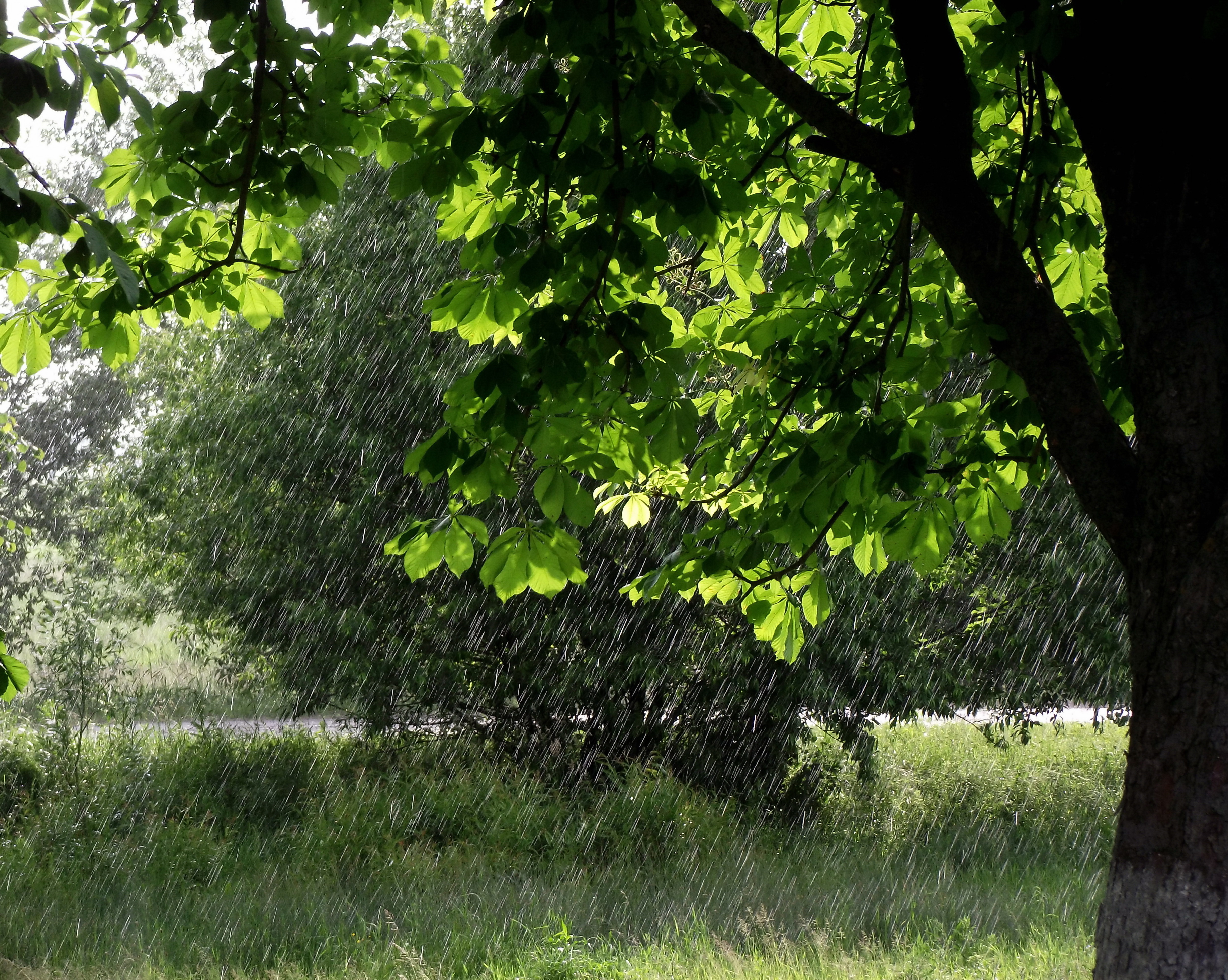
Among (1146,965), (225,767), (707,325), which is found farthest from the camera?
(225,767)

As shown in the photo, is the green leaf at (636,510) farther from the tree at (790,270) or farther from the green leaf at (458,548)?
the green leaf at (458,548)

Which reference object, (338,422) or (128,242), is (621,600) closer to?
(338,422)

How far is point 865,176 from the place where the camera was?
11.8 ft

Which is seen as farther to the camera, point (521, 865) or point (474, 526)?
point (521, 865)

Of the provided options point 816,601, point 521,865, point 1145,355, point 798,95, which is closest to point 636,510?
point 816,601

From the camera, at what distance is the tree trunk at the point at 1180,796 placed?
5.49 ft

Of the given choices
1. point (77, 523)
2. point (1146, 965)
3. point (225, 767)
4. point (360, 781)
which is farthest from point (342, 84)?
point (77, 523)

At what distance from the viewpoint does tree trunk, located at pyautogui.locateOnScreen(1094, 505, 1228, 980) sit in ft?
5.49

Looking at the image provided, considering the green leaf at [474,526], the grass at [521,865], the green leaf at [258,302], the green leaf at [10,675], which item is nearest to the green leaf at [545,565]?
the green leaf at [474,526]

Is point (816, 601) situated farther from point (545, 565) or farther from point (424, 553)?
point (424, 553)

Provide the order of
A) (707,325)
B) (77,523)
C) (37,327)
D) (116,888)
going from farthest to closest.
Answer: (77,523) → (116,888) → (707,325) → (37,327)

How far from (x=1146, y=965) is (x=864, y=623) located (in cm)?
785

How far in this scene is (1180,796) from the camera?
67.2 inches

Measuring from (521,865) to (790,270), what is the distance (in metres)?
6.71
